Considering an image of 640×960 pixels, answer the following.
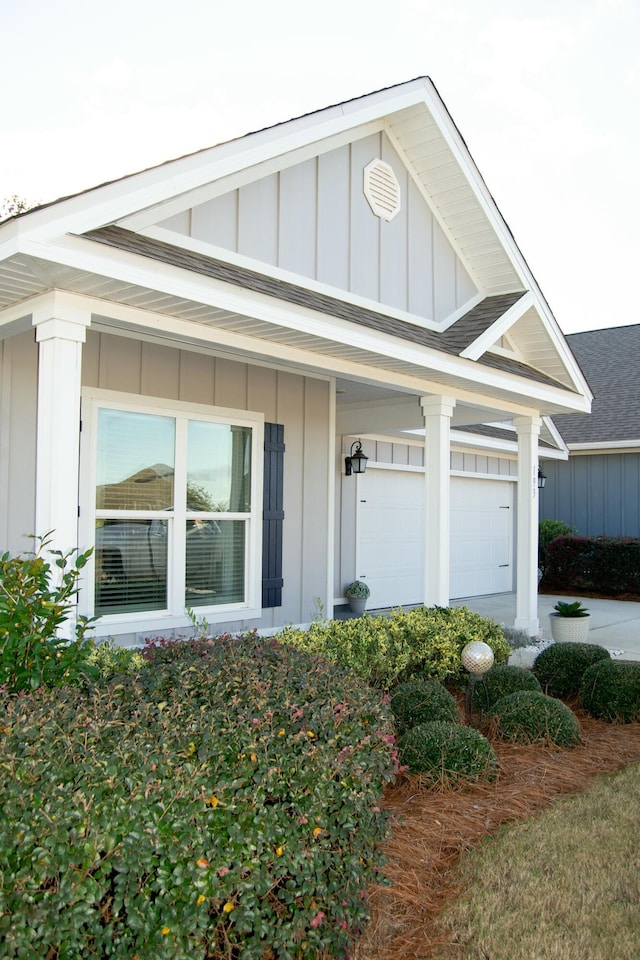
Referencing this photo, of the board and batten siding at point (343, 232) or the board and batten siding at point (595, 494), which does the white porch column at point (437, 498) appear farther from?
the board and batten siding at point (595, 494)

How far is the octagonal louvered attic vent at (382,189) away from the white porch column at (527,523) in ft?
10.5

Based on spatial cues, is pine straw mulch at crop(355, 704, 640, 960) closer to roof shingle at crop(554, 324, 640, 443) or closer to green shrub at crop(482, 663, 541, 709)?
green shrub at crop(482, 663, 541, 709)

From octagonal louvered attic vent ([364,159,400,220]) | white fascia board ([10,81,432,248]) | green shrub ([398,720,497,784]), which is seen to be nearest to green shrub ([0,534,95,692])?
white fascia board ([10,81,432,248])

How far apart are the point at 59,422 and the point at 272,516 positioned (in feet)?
10.3

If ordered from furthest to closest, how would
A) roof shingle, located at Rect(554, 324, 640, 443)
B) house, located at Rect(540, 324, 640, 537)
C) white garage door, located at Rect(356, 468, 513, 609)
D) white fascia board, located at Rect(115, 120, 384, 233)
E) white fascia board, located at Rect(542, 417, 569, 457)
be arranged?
roof shingle, located at Rect(554, 324, 640, 443) < house, located at Rect(540, 324, 640, 537) < white fascia board, located at Rect(542, 417, 569, 457) < white garage door, located at Rect(356, 468, 513, 609) < white fascia board, located at Rect(115, 120, 384, 233)

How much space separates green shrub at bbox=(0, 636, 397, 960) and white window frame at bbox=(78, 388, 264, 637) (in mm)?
2826

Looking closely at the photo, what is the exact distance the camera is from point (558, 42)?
45.4 ft

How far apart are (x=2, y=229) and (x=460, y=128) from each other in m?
4.93

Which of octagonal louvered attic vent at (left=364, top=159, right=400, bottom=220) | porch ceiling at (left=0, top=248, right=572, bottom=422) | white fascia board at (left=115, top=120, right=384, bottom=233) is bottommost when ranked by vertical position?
porch ceiling at (left=0, top=248, right=572, bottom=422)

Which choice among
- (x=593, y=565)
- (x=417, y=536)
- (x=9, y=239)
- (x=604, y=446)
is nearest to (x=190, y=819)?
(x=9, y=239)

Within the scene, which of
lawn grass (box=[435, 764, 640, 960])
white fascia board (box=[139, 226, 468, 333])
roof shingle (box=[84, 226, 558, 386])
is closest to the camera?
lawn grass (box=[435, 764, 640, 960])

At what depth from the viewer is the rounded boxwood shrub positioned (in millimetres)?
5094

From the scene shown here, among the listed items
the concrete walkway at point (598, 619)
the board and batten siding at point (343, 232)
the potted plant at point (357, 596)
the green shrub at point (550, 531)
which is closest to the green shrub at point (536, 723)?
the concrete walkway at point (598, 619)

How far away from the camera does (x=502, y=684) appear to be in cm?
602
